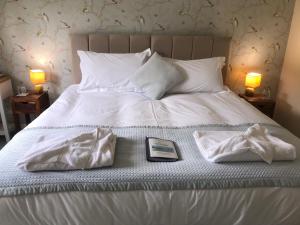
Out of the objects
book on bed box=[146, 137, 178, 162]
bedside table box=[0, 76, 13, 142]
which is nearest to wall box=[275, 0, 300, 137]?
book on bed box=[146, 137, 178, 162]

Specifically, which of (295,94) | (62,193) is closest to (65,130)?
(62,193)

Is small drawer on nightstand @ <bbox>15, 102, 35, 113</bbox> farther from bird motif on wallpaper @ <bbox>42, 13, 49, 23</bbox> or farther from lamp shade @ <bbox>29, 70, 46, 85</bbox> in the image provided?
bird motif on wallpaper @ <bbox>42, 13, 49, 23</bbox>

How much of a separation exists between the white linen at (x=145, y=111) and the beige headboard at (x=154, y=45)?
0.60 m

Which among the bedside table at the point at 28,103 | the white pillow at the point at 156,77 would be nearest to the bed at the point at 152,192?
the white pillow at the point at 156,77

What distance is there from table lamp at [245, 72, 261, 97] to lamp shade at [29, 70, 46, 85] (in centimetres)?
240

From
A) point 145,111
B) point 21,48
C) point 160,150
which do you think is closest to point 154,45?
point 145,111

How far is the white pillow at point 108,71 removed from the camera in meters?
2.62

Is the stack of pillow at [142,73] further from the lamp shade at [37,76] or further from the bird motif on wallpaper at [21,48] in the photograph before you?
the bird motif on wallpaper at [21,48]

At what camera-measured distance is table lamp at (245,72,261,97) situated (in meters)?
2.96

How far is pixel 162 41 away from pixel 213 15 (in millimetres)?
691

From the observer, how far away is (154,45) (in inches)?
113

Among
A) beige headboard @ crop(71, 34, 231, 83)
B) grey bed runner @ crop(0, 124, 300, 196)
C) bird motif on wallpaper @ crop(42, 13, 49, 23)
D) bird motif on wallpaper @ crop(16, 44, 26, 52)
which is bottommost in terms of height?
grey bed runner @ crop(0, 124, 300, 196)

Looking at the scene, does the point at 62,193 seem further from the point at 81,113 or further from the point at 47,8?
the point at 47,8

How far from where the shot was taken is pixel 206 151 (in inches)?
56.7
